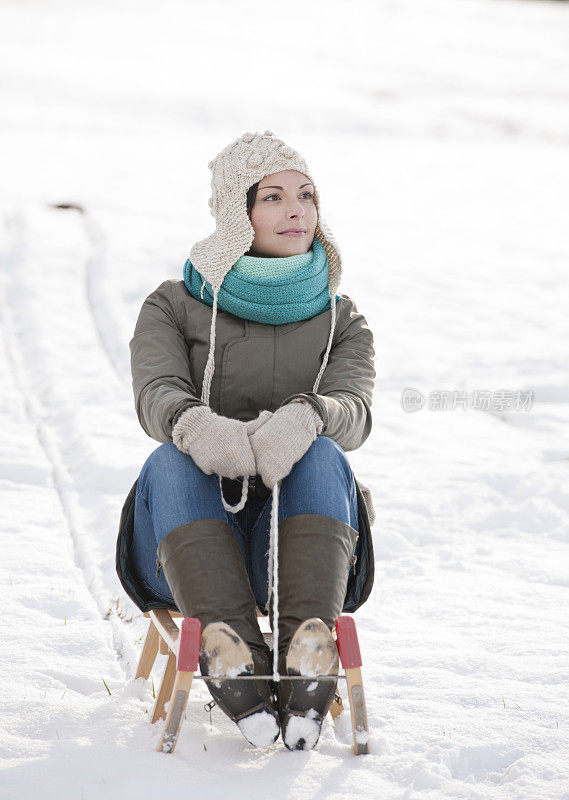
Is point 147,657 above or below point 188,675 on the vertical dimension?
below

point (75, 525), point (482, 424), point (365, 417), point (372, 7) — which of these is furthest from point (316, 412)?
Answer: point (372, 7)

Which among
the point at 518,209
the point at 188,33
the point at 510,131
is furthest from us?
the point at 188,33

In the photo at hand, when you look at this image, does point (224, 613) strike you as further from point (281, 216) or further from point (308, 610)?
point (281, 216)

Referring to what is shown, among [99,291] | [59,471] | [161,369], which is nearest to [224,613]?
[161,369]

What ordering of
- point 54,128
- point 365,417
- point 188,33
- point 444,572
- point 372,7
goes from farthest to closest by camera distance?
point 372,7 → point 188,33 → point 54,128 → point 444,572 → point 365,417

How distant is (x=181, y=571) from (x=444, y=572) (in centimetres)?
198

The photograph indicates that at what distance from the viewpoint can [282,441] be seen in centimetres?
221

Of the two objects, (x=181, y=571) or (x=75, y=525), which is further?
(x=75, y=525)

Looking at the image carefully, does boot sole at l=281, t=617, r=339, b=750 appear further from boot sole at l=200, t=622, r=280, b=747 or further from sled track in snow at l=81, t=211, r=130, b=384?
sled track in snow at l=81, t=211, r=130, b=384

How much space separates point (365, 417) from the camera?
2510 mm

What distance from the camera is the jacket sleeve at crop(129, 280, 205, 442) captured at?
232 cm

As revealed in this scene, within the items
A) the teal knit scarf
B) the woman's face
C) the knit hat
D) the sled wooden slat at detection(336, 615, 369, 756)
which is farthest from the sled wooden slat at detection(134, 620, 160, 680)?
the woman's face

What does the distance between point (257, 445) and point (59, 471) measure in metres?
2.69

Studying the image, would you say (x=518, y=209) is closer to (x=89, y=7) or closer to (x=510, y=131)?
(x=510, y=131)
